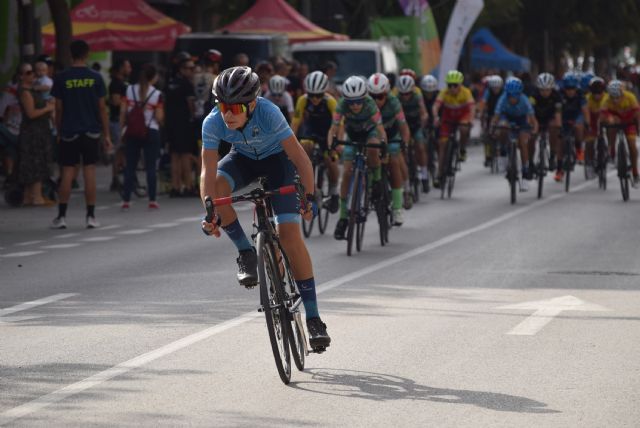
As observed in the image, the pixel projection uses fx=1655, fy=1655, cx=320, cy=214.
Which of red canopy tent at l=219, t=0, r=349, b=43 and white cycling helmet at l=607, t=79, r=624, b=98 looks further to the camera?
red canopy tent at l=219, t=0, r=349, b=43

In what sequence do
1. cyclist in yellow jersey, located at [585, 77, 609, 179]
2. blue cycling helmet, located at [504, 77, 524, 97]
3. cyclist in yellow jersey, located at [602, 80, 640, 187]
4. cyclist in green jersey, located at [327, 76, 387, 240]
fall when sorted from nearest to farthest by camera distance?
cyclist in green jersey, located at [327, 76, 387, 240] < blue cycling helmet, located at [504, 77, 524, 97] < cyclist in yellow jersey, located at [602, 80, 640, 187] < cyclist in yellow jersey, located at [585, 77, 609, 179]

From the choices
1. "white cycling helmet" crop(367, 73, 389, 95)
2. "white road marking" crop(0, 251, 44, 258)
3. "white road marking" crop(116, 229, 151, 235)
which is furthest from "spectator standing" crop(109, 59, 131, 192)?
"white road marking" crop(0, 251, 44, 258)

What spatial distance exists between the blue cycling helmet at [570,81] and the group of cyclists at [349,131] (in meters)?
0.02

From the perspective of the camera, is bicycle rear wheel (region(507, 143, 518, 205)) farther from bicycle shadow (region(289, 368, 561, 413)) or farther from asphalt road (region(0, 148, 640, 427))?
bicycle shadow (region(289, 368, 561, 413))

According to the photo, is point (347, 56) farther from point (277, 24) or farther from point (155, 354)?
point (155, 354)

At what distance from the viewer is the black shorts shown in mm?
17906

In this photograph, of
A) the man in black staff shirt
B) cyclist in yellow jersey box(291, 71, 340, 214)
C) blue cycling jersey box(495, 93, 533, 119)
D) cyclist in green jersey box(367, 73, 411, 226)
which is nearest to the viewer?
cyclist in yellow jersey box(291, 71, 340, 214)

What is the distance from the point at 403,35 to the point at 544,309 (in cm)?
2692

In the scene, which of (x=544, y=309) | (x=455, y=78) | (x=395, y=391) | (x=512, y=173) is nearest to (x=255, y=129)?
(x=395, y=391)

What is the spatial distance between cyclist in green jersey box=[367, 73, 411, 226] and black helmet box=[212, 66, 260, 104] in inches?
347

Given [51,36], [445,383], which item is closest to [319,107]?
[445,383]

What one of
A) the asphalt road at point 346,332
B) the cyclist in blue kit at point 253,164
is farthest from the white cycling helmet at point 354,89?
the cyclist in blue kit at point 253,164

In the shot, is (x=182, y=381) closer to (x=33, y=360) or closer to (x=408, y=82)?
(x=33, y=360)

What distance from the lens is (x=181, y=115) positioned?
22.2 meters
